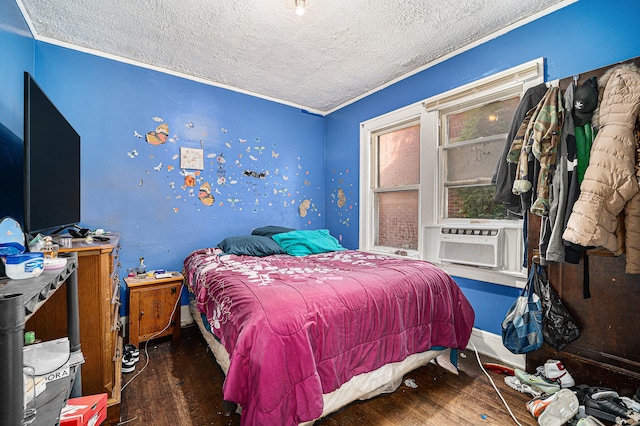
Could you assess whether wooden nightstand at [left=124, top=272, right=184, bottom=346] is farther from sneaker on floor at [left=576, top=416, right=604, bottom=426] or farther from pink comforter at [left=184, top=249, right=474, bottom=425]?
sneaker on floor at [left=576, top=416, right=604, bottom=426]

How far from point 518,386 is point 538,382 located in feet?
0.42

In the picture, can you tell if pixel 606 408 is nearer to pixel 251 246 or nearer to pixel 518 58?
pixel 518 58

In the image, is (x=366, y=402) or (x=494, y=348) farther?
(x=494, y=348)

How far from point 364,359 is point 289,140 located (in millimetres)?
3012

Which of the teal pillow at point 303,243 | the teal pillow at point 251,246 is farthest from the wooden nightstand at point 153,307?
the teal pillow at point 303,243

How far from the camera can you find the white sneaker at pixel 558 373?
1777 millimetres

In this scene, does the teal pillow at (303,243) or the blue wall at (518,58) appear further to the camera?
the teal pillow at (303,243)

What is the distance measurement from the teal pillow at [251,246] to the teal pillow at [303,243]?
0.10m

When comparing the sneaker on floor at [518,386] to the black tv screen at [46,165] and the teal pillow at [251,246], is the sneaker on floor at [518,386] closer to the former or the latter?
the teal pillow at [251,246]

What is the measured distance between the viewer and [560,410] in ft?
5.09

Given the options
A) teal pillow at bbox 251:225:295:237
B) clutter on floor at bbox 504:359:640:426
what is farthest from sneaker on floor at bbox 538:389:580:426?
teal pillow at bbox 251:225:295:237

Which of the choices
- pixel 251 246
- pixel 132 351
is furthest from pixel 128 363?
pixel 251 246

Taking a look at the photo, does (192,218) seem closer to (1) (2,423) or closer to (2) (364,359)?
(2) (364,359)

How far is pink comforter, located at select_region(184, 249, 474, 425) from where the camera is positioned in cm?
122
